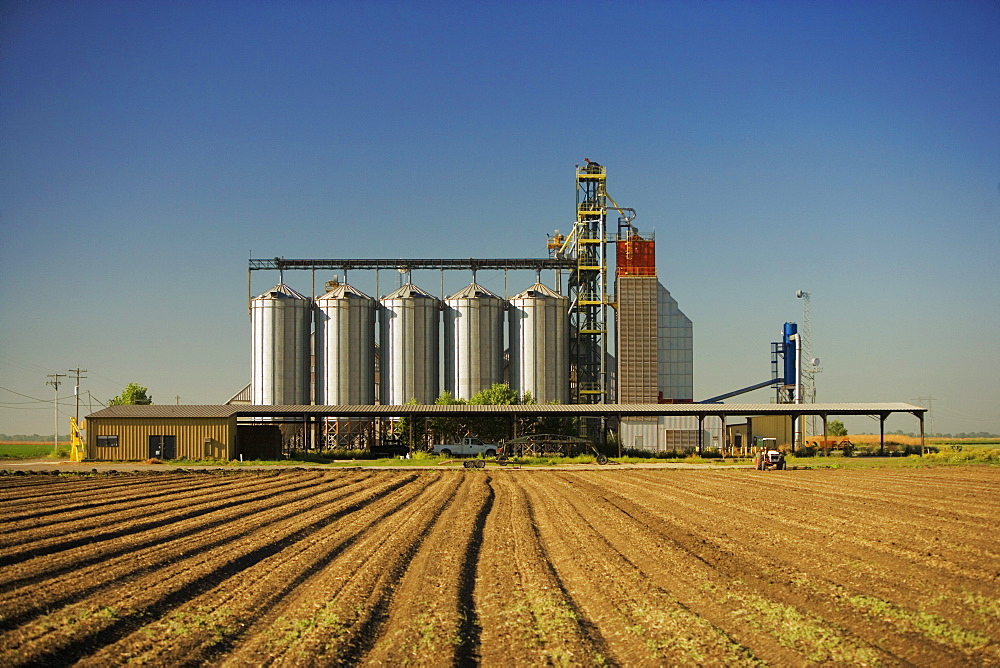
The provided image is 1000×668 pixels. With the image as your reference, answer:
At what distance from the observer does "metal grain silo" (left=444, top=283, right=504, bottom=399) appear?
7988cm

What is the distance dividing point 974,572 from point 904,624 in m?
4.64

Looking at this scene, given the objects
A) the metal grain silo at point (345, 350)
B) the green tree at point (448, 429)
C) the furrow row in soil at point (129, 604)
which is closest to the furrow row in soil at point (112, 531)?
the furrow row in soil at point (129, 604)

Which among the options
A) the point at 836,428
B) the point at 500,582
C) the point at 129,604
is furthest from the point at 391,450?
the point at 836,428

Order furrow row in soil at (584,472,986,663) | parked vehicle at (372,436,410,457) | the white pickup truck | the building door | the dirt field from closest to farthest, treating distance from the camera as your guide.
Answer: the dirt field < furrow row in soil at (584,472,986,663) < the building door < the white pickup truck < parked vehicle at (372,436,410,457)

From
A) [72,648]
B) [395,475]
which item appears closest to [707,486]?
[395,475]

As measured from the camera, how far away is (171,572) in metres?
15.4

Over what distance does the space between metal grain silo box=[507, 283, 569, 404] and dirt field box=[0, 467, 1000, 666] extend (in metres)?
50.8

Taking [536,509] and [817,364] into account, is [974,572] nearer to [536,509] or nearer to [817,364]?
[536,509]

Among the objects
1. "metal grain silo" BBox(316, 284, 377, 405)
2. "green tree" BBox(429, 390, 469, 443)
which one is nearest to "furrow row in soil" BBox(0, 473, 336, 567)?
"green tree" BBox(429, 390, 469, 443)

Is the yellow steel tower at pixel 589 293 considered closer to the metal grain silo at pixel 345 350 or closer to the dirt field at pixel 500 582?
the metal grain silo at pixel 345 350

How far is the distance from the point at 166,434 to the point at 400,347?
24.4m

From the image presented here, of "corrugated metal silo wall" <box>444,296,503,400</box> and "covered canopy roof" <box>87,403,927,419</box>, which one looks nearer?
"covered canopy roof" <box>87,403,927,419</box>

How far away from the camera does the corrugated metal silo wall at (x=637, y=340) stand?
7712cm

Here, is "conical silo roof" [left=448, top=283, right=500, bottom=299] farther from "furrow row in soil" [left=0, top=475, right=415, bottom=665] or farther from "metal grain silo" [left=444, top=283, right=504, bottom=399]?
"furrow row in soil" [left=0, top=475, right=415, bottom=665]
